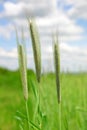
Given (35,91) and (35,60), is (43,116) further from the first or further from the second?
(35,60)

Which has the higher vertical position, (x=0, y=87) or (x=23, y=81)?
(x=23, y=81)

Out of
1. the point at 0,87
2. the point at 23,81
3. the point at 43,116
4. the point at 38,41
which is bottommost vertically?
the point at 0,87

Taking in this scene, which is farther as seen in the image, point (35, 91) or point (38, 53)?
point (35, 91)

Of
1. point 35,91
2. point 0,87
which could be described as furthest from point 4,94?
point 35,91

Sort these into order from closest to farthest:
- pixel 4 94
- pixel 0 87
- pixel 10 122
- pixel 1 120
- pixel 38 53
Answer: pixel 38 53
pixel 10 122
pixel 1 120
pixel 4 94
pixel 0 87

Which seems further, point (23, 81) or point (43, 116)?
point (43, 116)

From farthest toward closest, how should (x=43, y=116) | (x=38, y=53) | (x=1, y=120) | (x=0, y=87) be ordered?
(x=0, y=87) → (x=1, y=120) → (x=43, y=116) → (x=38, y=53)

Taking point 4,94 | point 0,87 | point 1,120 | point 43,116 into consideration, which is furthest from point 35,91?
point 0,87

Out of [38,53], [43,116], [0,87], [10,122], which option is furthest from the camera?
[0,87]

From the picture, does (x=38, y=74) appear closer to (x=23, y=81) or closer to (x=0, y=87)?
(x=23, y=81)
